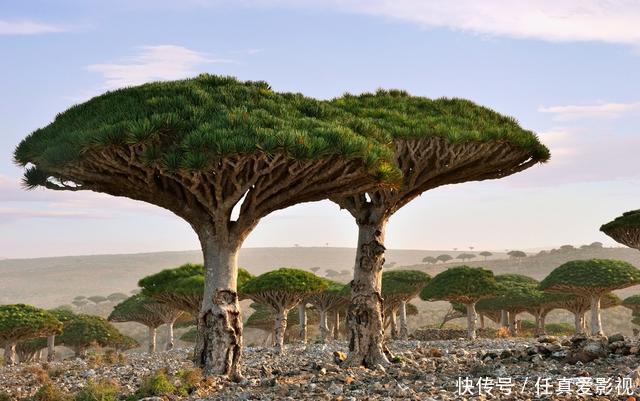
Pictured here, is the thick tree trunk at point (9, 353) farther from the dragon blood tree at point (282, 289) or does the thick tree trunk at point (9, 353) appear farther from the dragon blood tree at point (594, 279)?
the dragon blood tree at point (594, 279)

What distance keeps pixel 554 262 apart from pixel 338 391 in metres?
108

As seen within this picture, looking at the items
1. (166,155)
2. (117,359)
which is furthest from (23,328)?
(166,155)

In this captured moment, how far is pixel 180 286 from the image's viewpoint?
32594 millimetres

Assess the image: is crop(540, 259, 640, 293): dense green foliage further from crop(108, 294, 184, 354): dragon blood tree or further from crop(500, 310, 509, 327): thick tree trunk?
crop(108, 294, 184, 354): dragon blood tree

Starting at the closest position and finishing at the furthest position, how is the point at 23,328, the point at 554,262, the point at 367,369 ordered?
the point at 367,369 → the point at 23,328 → the point at 554,262

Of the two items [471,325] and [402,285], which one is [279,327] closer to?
[471,325]

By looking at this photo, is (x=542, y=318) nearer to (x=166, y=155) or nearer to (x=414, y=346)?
(x=414, y=346)

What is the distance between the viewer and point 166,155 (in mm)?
13047

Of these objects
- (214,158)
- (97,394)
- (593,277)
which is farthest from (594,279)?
(97,394)

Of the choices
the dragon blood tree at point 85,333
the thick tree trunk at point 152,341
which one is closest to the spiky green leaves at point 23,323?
the thick tree trunk at point 152,341

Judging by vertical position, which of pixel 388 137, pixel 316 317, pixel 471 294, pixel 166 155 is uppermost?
pixel 388 137

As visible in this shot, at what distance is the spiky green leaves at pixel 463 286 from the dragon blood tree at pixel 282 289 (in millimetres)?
7527

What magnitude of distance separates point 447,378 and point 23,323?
26.6 meters

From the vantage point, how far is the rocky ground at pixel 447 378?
13.2m
